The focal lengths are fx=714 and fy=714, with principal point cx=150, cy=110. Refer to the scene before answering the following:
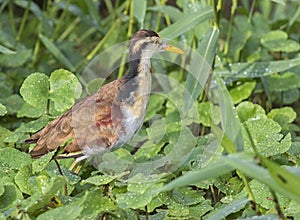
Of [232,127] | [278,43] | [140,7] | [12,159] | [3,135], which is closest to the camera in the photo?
[232,127]

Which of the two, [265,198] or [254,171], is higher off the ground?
[254,171]

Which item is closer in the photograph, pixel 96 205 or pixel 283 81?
pixel 96 205

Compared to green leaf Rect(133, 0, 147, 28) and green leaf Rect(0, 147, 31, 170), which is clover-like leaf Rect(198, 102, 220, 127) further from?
green leaf Rect(0, 147, 31, 170)

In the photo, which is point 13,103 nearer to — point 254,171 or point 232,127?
point 232,127

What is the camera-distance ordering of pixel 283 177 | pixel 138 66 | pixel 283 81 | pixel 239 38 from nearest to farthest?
1. pixel 283 177
2. pixel 138 66
3. pixel 283 81
4. pixel 239 38

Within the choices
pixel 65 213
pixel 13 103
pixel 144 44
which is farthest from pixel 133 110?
pixel 13 103

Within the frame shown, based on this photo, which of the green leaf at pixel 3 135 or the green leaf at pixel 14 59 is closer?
the green leaf at pixel 3 135

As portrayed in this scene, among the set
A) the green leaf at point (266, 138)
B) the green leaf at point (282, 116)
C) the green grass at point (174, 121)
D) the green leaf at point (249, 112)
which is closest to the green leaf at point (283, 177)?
the green grass at point (174, 121)

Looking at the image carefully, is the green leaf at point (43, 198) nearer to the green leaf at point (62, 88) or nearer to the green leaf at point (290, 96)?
the green leaf at point (62, 88)
